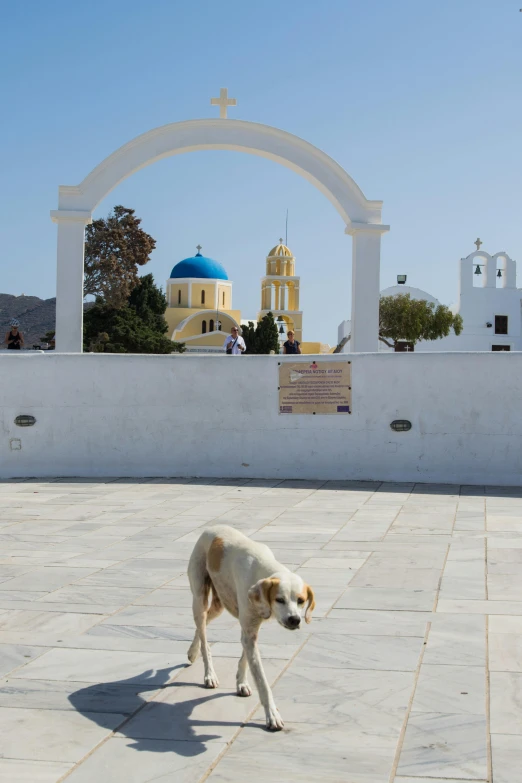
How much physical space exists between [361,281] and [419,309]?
149ft

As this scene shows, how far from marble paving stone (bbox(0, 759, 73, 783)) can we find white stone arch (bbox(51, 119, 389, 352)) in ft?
34.8

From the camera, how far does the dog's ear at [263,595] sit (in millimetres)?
3756

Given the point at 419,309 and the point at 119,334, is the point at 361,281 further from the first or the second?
the point at 419,309

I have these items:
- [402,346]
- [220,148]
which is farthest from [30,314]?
[220,148]

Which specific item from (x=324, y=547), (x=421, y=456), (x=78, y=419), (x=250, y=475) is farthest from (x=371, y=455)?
(x=324, y=547)

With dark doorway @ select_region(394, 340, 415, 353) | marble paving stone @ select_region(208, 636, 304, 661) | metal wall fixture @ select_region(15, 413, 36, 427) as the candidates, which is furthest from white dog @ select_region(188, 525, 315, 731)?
dark doorway @ select_region(394, 340, 415, 353)

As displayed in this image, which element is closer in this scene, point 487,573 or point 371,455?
point 487,573

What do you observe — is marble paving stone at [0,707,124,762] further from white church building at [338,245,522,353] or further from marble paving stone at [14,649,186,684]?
white church building at [338,245,522,353]

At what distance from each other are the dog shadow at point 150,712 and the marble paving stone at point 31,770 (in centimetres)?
34

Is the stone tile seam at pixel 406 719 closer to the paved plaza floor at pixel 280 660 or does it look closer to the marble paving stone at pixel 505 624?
the paved plaza floor at pixel 280 660

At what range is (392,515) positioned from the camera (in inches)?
372

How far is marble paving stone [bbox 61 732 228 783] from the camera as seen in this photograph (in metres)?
3.34

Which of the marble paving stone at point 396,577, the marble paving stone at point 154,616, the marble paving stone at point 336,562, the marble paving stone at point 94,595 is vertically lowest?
the marble paving stone at point 154,616

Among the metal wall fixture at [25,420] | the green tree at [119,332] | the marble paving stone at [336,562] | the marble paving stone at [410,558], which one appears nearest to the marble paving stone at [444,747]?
the marble paving stone at [336,562]
